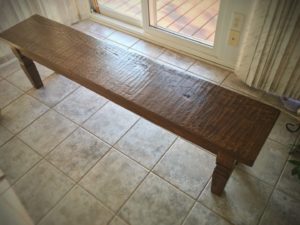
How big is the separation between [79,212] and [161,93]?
0.72 meters

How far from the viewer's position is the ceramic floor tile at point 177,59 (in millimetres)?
2146

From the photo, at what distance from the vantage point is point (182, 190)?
145 cm

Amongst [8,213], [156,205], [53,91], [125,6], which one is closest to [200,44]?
[125,6]

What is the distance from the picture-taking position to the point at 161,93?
4.17ft

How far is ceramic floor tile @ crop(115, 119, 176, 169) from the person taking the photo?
1603 mm

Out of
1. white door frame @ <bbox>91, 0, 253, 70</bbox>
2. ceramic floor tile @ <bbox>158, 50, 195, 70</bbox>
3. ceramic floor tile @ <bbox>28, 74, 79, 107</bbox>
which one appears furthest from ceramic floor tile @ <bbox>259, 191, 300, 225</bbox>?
ceramic floor tile @ <bbox>28, 74, 79, 107</bbox>

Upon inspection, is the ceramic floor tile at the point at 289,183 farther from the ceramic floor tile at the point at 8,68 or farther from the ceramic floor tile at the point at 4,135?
the ceramic floor tile at the point at 8,68

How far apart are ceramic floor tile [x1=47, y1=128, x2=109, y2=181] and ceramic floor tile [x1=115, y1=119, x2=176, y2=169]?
132 mm

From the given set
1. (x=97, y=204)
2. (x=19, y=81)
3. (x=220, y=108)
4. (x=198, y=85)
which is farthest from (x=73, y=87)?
(x=220, y=108)

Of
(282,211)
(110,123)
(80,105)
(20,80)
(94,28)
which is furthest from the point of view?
(94,28)

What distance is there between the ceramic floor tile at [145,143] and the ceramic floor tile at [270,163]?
1.48 feet

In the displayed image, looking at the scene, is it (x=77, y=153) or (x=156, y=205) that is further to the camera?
(x=77, y=153)

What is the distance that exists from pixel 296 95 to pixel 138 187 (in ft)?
3.63

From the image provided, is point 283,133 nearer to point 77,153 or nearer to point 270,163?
point 270,163
